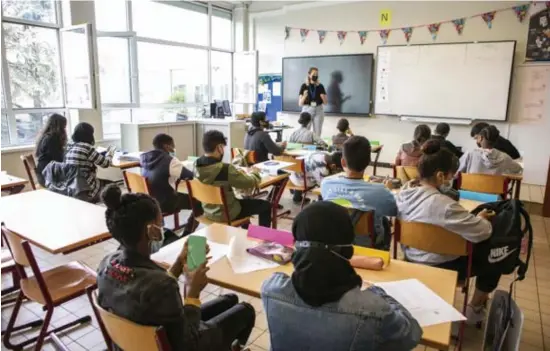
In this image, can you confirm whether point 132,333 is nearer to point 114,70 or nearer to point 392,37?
point 114,70

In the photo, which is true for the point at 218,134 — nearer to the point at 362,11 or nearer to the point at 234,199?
the point at 234,199

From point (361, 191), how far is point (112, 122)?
5.27 metres

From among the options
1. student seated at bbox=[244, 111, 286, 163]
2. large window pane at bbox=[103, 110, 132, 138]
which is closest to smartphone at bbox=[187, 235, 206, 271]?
student seated at bbox=[244, 111, 286, 163]

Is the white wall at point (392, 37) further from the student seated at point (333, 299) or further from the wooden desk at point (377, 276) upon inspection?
the student seated at point (333, 299)

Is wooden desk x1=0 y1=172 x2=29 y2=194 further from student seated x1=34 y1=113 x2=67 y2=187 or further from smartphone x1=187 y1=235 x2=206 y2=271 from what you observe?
smartphone x1=187 y1=235 x2=206 y2=271

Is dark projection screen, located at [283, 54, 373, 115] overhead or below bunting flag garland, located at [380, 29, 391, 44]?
below

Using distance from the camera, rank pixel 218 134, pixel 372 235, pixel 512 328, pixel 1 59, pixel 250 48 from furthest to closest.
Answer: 1. pixel 250 48
2. pixel 1 59
3. pixel 218 134
4. pixel 372 235
5. pixel 512 328

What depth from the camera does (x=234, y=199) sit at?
299cm

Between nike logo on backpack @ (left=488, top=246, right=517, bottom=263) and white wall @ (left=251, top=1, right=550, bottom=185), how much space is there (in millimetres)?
4944

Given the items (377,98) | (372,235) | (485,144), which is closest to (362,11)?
(377,98)

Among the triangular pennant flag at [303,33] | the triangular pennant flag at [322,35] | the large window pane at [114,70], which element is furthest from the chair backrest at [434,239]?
the triangular pennant flag at [303,33]

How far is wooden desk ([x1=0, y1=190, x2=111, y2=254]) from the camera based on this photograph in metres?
1.92

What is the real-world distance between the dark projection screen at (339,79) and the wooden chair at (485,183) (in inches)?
158

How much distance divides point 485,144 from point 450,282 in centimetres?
268
